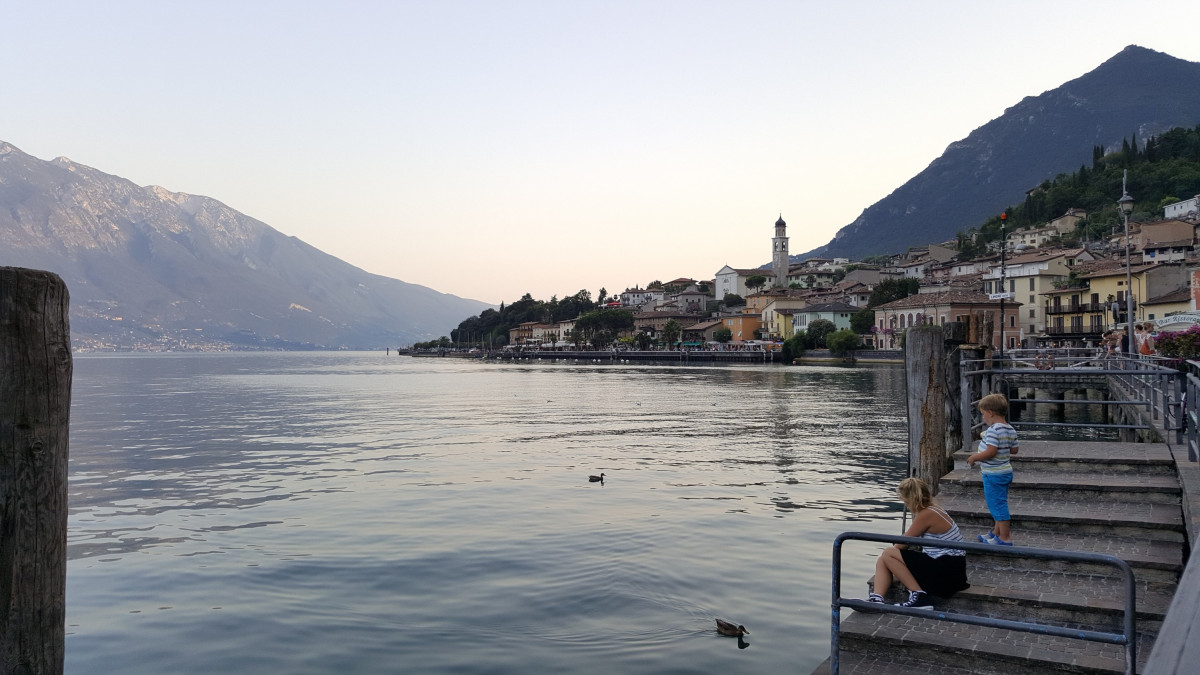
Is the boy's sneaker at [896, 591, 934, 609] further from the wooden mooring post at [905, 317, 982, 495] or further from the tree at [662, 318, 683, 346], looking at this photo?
the tree at [662, 318, 683, 346]

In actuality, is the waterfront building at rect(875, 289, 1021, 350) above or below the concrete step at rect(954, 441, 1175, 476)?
above

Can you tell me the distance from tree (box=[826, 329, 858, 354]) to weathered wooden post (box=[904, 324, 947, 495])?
109337mm

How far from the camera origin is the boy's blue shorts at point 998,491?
340 inches

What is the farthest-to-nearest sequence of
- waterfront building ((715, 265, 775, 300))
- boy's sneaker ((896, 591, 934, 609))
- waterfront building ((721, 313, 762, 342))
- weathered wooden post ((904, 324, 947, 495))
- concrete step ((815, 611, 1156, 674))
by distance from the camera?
waterfront building ((715, 265, 775, 300)) → waterfront building ((721, 313, 762, 342)) → weathered wooden post ((904, 324, 947, 495)) → boy's sneaker ((896, 591, 934, 609)) → concrete step ((815, 611, 1156, 674))

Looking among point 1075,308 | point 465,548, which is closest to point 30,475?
point 465,548

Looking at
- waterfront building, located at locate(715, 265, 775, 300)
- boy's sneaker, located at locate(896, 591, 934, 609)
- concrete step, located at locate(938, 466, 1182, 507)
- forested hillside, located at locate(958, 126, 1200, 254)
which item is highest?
forested hillside, located at locate(958, 126, 1200, 254)

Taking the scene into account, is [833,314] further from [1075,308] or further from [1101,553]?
[1101,553]

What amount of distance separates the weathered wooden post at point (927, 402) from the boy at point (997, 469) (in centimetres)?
231

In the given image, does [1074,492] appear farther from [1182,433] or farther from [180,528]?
[180,528]

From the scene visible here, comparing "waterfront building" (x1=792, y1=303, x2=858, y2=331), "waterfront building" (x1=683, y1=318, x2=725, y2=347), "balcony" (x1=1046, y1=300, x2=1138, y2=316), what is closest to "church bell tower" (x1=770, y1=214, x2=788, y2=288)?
"waterfront building" (x1=683, y1=318, x2=725, y2=347)

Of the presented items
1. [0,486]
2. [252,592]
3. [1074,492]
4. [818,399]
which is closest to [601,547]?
[252,592]

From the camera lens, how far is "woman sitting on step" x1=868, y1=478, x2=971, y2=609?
24.4ft

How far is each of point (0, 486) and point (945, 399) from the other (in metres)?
10.7

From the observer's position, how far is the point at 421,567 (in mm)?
13406
